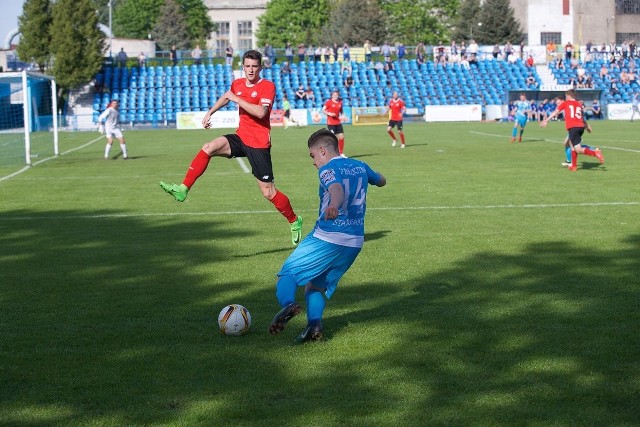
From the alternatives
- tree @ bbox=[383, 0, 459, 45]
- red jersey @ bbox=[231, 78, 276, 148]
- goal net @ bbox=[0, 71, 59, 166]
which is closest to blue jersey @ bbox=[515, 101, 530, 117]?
goal net @ bbox=[0, 71, 59, 166]

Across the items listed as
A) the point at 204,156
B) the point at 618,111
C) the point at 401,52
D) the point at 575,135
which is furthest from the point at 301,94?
the point at 204,156

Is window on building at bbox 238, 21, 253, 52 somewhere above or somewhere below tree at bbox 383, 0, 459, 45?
above

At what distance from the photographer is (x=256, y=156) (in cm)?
1179

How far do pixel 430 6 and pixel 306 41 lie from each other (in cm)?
1795

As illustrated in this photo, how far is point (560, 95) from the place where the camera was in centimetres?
6366

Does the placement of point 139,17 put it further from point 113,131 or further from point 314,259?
point 314,259

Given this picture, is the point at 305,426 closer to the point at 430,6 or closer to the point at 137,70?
the point at 137,70

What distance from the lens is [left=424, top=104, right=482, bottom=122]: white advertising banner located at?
60875 millimetres

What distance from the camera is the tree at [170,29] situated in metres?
110

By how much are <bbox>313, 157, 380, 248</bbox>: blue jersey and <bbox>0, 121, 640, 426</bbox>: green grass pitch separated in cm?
75

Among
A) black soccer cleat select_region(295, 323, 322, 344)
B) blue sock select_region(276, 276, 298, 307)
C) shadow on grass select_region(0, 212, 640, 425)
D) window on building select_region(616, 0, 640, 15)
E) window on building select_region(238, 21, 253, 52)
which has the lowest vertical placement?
shadow on grass select_region(0, 212, 640, 425)

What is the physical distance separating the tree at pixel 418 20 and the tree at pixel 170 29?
22940 millimetres

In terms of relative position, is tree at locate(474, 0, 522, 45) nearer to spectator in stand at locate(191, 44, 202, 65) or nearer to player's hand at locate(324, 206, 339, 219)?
spectator in stand at locate(191, 44, 202, 65)

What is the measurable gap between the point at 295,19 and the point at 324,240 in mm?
113834
